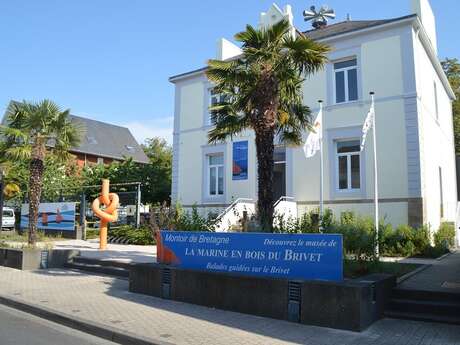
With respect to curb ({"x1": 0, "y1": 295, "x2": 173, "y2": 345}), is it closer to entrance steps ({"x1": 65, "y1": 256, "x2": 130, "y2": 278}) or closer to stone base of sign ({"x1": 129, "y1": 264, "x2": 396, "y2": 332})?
stone base of sign ({"x1": 129, "y1": 264, "x2": 396, "y2": 332})

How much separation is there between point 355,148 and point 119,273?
1243 cm

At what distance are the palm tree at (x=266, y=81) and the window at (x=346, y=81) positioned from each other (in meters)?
8.47

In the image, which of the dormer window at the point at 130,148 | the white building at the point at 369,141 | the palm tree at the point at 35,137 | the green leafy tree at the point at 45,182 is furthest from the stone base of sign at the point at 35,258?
the dormer window at the point at 130,148

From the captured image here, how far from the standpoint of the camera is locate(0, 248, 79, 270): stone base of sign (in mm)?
15008

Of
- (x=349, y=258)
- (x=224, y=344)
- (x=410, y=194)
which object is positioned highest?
(x=410, y=194)

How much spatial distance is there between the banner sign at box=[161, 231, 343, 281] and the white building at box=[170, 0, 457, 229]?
10.6m

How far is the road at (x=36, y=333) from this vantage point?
23.1 ft

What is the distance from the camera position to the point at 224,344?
6695mm

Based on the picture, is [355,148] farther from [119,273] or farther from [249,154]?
[119,273]

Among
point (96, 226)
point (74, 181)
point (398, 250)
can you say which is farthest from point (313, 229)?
point (74, 181)

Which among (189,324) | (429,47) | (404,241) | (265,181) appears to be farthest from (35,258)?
(429,47)

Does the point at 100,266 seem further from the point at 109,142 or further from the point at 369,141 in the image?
the point at 109,142

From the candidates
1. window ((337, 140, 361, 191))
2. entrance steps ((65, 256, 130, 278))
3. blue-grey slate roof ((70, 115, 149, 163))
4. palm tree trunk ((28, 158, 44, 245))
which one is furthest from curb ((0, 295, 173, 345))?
blue-grey slate roof ((70, 115, 149, 163))

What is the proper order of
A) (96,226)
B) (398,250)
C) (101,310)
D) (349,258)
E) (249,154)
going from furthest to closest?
(96,226), (249,154), (398,250), (349,258), (101,310)
